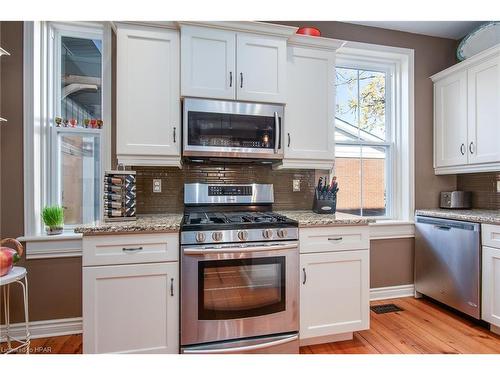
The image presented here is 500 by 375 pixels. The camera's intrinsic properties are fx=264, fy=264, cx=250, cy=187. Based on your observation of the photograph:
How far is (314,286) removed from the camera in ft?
6.05

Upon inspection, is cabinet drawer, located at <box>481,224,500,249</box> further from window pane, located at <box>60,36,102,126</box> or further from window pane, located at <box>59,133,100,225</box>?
window pane, located at <box>60,36,102,126</box>

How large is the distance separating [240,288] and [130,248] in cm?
73

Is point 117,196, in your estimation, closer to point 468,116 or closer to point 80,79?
point 80,79

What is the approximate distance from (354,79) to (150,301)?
111 inches

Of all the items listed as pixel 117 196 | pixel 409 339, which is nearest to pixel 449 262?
pixel 409 339

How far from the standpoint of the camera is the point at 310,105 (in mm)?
2201

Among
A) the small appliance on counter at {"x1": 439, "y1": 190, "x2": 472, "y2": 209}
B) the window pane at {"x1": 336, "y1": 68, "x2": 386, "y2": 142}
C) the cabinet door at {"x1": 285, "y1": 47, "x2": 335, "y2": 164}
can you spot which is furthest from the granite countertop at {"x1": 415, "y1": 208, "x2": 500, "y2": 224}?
the cabinet door at {"x1": 285, "y1": 47, "x2": 335, "y2": 164}

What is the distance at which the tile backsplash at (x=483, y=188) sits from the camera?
103 inches

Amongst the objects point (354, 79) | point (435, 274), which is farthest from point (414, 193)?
point (354, 79)

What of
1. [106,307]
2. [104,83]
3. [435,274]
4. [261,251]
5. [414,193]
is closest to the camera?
[106,307]

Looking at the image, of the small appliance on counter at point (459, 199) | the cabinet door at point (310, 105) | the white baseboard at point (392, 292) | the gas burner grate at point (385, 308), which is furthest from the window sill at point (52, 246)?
the small appliance on counter at point (459, 199)

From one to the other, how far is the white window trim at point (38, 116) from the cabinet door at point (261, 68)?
3.58ft

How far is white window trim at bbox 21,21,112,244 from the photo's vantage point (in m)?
2.00

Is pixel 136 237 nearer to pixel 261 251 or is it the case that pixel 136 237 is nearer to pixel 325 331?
pixel 261 251
